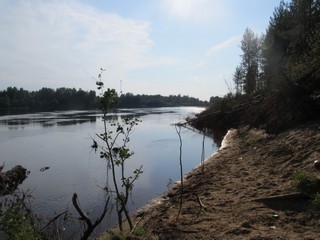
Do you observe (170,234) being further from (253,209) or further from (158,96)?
(158,96)

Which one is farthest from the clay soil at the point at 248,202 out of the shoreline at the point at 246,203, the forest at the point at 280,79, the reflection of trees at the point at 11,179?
the reflection of trees at the point at 11,179

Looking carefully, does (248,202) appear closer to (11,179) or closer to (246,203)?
(246,203)

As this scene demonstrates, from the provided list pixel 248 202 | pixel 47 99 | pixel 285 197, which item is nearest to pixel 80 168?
pixel 248 202

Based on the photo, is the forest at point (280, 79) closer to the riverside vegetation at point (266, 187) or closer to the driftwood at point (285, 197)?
the riverside vegetation at point (266, 187)

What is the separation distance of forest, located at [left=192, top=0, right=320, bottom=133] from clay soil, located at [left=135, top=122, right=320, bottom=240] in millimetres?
2098

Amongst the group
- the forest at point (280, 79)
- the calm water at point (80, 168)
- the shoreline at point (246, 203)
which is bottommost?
the calm water at point (80, 168)

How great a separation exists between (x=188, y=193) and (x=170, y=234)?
11.5 feet

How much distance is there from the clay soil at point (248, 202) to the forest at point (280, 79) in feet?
6.88

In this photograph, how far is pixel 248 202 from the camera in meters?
7.73

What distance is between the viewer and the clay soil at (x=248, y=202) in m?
6.26

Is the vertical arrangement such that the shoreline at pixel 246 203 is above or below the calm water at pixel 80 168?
above

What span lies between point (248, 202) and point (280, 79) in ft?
33.0

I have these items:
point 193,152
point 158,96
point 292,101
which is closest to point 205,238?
point 292,101

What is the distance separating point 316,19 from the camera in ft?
107
